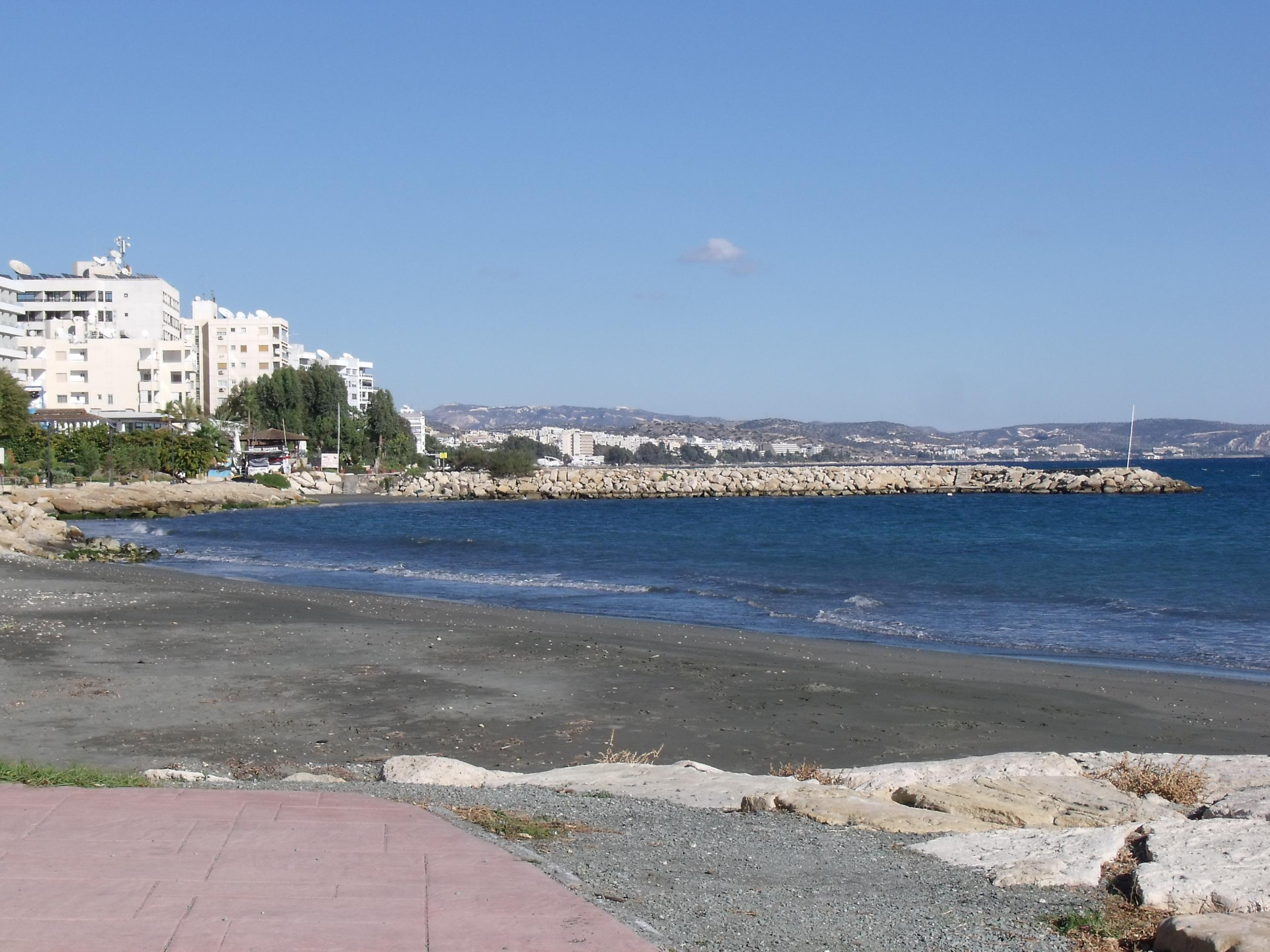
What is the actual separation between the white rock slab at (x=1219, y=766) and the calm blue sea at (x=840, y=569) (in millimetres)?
8868

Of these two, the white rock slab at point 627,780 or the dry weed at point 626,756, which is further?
the dry weed at point 626,756

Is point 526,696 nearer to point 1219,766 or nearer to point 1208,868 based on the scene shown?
point 1219,766

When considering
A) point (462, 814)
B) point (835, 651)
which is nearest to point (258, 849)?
point (462, 814)

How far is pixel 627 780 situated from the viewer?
773 centimetres

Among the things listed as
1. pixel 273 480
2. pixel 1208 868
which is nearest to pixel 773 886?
pixel 1208 868

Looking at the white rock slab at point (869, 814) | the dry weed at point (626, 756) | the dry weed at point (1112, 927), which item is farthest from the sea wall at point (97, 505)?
the dry weed at point (1112, 927)

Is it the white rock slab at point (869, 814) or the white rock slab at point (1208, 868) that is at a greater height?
the white rock slab at point (1208, 868)

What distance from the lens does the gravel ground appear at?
4.55m

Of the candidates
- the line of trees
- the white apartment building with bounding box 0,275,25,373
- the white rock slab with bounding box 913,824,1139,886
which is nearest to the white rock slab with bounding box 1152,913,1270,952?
the white rock slab with bounding box 913,824,1139,886

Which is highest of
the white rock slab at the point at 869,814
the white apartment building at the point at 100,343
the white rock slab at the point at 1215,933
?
the white apartment building at the point at 100,343

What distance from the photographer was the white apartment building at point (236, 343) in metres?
121

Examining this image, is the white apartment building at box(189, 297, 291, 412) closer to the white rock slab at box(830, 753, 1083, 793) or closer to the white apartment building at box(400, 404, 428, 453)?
the white apartment building at box(400, 404, 428, 453)

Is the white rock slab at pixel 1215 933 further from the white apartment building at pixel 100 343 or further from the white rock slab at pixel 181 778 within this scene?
the white apartment building at pixel 100 343

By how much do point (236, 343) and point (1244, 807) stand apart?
130297 mm
